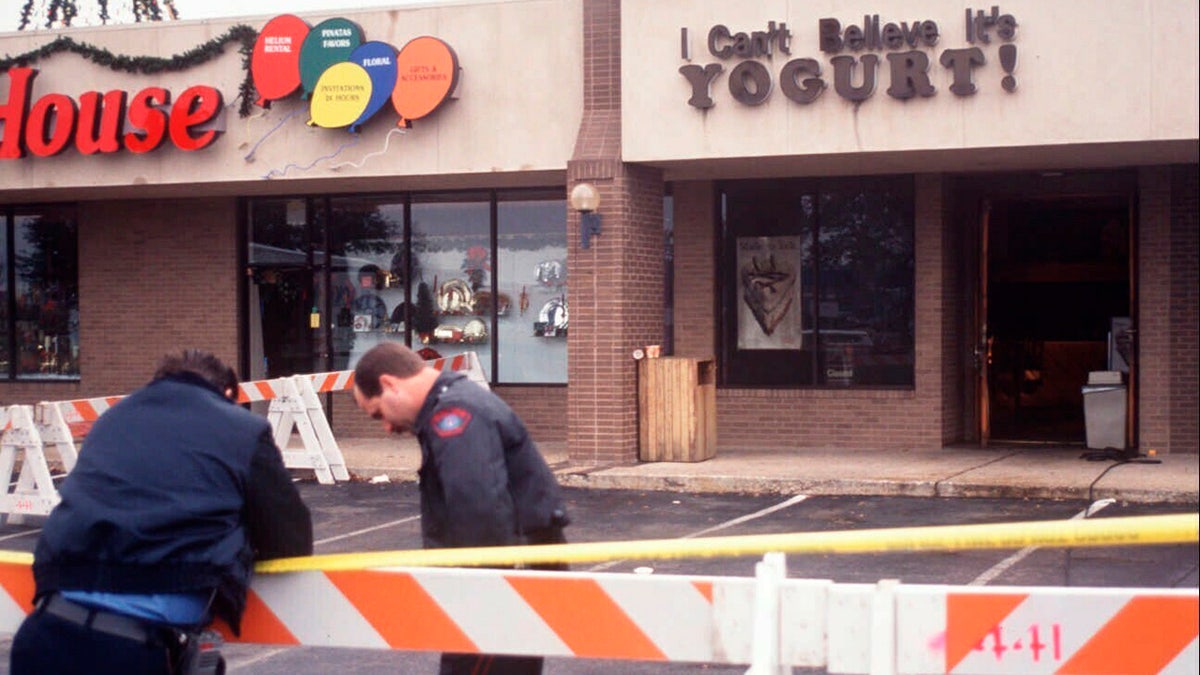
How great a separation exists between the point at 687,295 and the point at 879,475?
4077mm

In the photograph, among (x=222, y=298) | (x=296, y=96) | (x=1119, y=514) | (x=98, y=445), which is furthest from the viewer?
(x=222, y=298)

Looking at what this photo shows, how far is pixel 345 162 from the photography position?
56.3ft

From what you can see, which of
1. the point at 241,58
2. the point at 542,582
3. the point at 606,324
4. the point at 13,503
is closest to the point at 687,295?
the point at 606,324

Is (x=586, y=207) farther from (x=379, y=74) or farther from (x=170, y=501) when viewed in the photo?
(x=170, y=501)

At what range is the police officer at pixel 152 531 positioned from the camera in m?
4.07

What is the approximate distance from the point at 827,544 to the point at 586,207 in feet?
40.0

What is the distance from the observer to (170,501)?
13.5 feet

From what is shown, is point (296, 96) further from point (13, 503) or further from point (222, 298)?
point (13, 503)

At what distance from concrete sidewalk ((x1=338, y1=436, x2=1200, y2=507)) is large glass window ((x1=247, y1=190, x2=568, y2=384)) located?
6.04ft

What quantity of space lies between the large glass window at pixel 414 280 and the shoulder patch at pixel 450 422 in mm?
13732

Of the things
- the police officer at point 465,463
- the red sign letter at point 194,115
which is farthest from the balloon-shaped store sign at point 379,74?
the police officer at point 465,463

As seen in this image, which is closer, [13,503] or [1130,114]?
[13,503]

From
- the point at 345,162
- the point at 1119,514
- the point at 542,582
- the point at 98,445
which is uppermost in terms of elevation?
the point at 345,162

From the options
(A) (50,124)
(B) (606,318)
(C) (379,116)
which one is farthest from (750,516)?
(A) (50,124)
